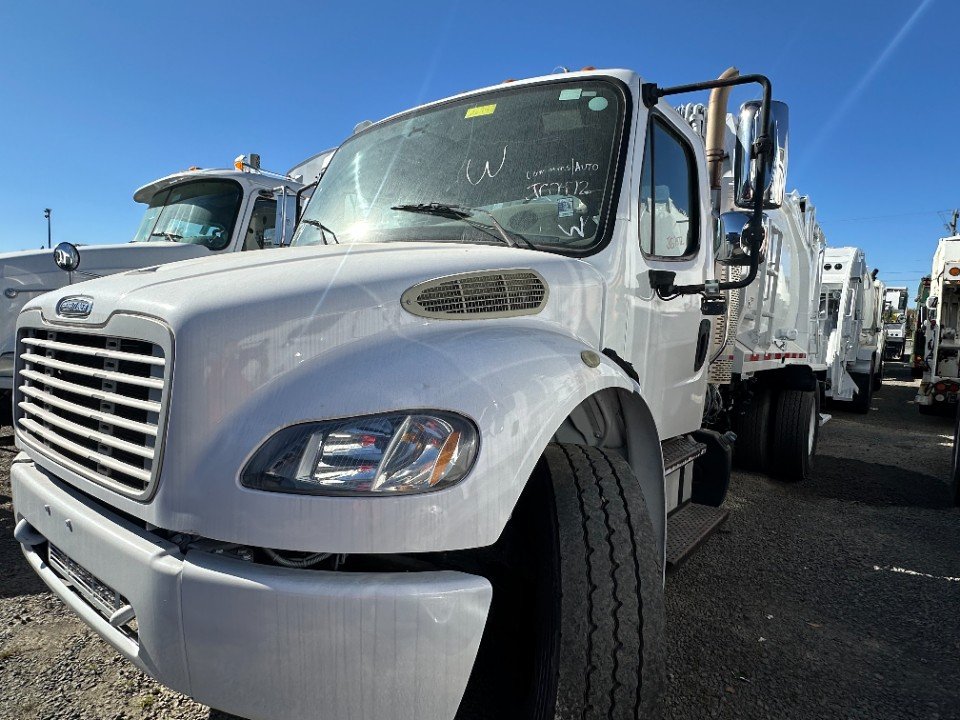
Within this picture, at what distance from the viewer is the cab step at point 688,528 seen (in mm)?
2926

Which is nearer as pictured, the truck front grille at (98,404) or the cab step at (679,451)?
the truck front grille at (98,404)

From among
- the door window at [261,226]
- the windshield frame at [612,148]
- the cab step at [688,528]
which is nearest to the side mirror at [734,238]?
the windshield frame at [612,148]

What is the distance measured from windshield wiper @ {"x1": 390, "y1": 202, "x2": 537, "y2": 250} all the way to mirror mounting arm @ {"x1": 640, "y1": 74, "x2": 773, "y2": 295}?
799 mm

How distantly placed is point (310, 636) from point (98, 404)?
94 cm

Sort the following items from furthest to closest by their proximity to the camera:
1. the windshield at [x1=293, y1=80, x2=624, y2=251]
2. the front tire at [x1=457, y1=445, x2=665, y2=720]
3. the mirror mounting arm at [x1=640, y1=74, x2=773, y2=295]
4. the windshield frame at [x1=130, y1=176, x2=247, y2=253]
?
the windshield frame at [x1=130, y1=176, x2=247, y2=253], the windshield at [x1=293, y1=80, x2=624, y2=251], the mirror mounting arm at [x1=640, y1=74, x2=773, y2=295], the front tire at [x1=457, y1=445, x2=665, y2=720]

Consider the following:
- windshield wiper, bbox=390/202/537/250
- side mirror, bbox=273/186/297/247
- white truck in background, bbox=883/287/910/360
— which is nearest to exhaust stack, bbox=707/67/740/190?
windshield wiper, bbox=390/202/537/250

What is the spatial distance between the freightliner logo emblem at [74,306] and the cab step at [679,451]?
7.59 feet

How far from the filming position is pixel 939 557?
4250 millimetres

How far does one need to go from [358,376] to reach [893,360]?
33.7 meters

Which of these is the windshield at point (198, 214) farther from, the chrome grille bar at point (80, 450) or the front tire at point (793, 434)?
the front tire at point (793, 434)

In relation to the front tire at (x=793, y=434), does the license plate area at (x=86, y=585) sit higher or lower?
higher

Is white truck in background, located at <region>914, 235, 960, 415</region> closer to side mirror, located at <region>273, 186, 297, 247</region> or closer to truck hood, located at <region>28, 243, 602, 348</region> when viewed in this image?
side mirror, located at <region>273, 186, 297, 247</region>

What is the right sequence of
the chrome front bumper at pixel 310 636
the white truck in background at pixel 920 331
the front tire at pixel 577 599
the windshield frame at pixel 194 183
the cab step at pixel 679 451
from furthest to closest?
the white truck in background at pixel 920 331 → the windshield frame at pixel 194 183 → the cab step at pixel 679 451 → the front tire at pixel 577 599 → the chrome front bumper at pixel 310 636

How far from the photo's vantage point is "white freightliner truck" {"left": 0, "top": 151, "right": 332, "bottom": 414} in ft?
17.4
